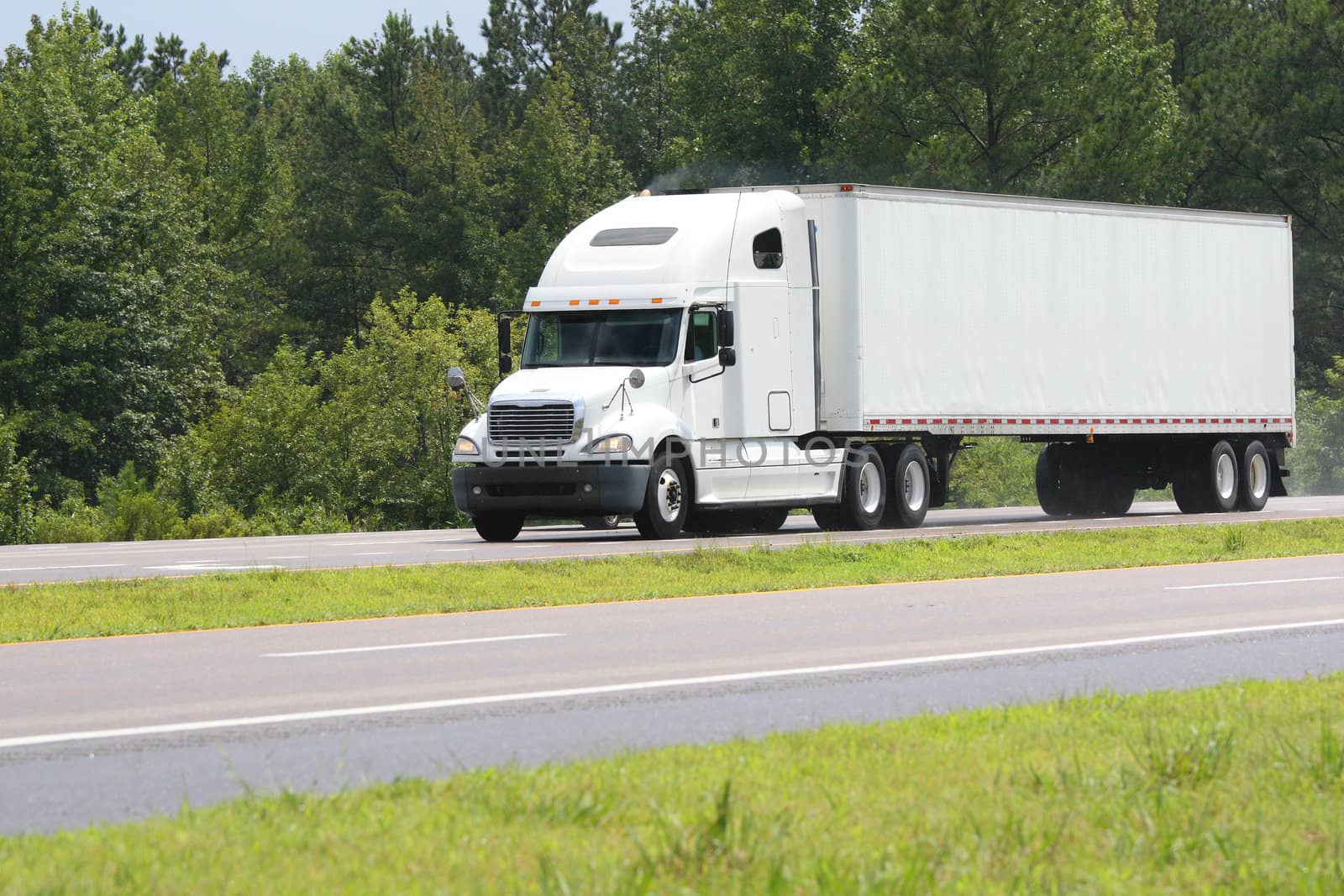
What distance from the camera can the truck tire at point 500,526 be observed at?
25.2m

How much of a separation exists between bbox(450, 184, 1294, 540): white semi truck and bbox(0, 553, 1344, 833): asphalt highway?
8.08 metres

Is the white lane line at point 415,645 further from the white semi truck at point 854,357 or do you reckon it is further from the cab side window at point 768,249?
the cab side window at point 768,249

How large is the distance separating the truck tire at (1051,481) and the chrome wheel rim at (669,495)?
396 inches

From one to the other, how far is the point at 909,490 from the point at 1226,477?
24.1 feet

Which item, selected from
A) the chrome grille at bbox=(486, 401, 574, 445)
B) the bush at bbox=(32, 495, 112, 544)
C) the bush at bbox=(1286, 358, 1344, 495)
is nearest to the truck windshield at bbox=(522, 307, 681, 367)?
the chrome grille at bbox=(486, 401, 574, 445)

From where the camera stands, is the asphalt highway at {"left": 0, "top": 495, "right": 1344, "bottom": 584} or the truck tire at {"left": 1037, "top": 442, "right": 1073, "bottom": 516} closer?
the asphalt highway at {"left": 0, "top": 495, "right": 1344, "bottom": 584}

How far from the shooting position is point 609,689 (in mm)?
10406

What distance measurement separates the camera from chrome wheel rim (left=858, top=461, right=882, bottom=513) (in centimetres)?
2711

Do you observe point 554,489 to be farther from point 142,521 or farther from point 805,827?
point 805,827

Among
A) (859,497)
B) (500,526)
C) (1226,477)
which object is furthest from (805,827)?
(1226,477)

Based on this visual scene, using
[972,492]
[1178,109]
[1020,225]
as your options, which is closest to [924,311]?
[1020,225]

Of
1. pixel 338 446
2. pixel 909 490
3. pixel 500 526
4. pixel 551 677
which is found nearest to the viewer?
pixel 551 677

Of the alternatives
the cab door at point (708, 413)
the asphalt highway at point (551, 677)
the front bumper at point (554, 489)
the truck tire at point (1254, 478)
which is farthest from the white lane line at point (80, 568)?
the truck tire at point (1254, 478)

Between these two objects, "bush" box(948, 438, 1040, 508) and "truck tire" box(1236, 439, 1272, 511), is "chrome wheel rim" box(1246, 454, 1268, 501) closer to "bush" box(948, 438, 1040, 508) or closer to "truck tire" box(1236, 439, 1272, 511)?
"truck tire" box(1236, 439, 1272, 511)
